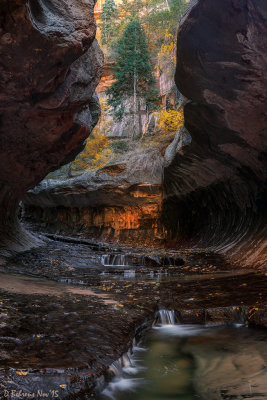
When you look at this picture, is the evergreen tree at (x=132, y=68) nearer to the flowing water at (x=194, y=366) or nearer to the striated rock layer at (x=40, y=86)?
the striated rock layer at (x=40, y=86)

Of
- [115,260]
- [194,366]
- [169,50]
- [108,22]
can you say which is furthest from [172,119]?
[108,22]

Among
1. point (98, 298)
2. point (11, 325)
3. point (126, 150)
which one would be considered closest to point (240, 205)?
point (98, 298)

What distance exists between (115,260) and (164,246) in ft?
21.6

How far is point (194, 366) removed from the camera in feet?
9.37

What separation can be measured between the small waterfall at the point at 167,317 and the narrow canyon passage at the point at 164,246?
0.04ft

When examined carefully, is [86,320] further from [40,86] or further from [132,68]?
[132,68]

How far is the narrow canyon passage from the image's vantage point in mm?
2430

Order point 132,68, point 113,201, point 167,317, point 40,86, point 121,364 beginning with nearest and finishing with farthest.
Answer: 1. point 121,364
2. point 167,317
3. point 40,86
4. point 113,201
5. point 132,68

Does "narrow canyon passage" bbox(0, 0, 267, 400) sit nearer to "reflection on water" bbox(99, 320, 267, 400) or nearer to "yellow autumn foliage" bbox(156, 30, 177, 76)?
"reflection on water" bbox(99, 320, 267, 400)

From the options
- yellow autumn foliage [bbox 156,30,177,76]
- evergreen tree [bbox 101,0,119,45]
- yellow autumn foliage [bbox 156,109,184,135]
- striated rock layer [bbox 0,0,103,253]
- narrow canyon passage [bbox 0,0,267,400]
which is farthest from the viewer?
evergreen tree [bbox 101,0,119,45]

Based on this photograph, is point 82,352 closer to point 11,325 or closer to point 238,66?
point 11,325

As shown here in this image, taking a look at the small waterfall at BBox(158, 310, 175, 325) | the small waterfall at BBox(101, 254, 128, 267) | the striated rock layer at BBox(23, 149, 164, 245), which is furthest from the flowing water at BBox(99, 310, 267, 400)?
the striated rock layer at BBox(23, 149, 164, 245)

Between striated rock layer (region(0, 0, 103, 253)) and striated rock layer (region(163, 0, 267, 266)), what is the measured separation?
2.33m

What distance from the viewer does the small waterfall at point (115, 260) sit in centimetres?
1146
